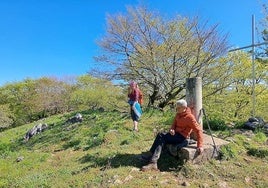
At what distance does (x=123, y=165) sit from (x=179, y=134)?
1488 mm

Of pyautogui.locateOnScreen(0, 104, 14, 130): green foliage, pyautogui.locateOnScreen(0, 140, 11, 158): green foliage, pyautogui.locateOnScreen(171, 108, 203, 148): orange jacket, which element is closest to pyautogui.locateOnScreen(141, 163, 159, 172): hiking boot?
pyautogui.locateOnScreen(171, 108, 203, 148): orange jacket

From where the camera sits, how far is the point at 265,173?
6723 mm

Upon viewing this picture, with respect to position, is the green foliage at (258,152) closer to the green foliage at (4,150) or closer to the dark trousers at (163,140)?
the dark trousers at (163,140)

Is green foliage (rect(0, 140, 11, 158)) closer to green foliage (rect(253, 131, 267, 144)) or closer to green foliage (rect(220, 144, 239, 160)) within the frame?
green foliage (rect(220, 144, 239, 160))

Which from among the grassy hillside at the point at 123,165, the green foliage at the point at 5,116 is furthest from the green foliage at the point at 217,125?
the green foliage at the point at 5,116

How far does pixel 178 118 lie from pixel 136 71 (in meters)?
6.97

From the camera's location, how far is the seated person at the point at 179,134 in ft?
21.9

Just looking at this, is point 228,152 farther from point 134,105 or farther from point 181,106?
point 134,105

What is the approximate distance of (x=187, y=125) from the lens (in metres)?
6.83

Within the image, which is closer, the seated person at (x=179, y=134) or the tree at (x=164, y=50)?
the seated person at (x=179, y=134)

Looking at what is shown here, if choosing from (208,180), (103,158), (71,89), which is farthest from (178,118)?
(71,89)

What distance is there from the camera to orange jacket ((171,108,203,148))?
668cm

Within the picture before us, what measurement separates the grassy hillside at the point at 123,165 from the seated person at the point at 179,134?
0.31m

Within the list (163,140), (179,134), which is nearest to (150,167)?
(163,140)
